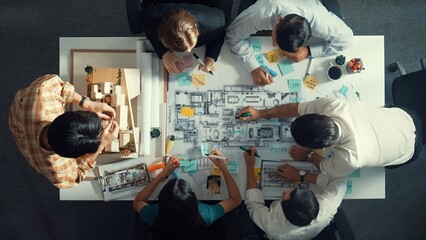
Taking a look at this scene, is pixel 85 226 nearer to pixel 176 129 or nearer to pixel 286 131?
pixel 176 129

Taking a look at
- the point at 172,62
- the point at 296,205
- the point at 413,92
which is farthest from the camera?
the point at 413,92

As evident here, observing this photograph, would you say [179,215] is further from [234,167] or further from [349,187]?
[349,187]

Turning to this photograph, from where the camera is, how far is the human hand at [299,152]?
221 cm

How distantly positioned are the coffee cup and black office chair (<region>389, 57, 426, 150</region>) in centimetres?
60

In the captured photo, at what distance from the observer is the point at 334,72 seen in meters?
2.20

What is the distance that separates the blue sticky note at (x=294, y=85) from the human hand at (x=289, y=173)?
19.1 inches

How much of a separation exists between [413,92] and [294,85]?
923mm

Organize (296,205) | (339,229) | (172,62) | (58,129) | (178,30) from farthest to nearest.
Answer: (339,229), (172,62), (296,205), (178,30), (58,129)

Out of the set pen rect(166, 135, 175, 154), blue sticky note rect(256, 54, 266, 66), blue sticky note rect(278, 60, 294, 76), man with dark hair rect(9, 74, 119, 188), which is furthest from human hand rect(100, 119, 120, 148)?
blue sticky note rect(278, 60, 294, 76)

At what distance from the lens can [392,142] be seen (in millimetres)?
2041

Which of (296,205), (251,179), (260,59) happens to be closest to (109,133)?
(251,179)

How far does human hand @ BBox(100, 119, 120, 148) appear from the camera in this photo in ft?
6.48

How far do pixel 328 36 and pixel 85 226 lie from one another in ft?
8.10

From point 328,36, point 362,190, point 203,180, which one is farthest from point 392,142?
point 203,180
